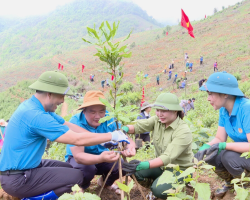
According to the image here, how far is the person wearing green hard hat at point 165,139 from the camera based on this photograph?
78.5 inches

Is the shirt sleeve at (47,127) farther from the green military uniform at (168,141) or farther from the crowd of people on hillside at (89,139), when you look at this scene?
the green military uniform at (168,141)

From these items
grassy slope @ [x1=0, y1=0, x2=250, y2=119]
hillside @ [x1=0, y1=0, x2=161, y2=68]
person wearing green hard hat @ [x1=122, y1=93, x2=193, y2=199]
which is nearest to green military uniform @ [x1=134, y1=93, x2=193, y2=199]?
person wearing green hard hat @ [x1=122, y1=93, x2=193, y2=199]

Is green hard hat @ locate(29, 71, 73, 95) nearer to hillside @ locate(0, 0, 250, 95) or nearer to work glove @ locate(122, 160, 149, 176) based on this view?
work glove @ locate(122, 160, 149, 176)

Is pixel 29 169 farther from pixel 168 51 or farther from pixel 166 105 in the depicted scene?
pixel 168 51

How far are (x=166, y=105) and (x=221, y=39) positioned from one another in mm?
31734

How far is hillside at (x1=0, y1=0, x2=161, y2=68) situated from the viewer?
250ft

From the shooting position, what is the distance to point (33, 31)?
103375 millimetres

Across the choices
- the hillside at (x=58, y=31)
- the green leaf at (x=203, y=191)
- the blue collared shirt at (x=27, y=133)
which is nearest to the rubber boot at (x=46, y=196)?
the blue collared shirt at (x=27, y=133)

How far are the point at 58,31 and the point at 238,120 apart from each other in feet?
371

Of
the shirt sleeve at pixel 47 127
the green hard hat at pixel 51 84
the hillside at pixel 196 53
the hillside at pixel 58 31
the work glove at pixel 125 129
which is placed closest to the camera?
the shirt sleeve at pixel 47 127

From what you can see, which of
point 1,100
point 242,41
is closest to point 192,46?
point 242,41

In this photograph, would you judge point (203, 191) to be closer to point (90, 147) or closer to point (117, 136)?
point (117, 136)

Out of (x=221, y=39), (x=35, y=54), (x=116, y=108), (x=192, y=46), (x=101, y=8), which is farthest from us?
(x=101, y=8)

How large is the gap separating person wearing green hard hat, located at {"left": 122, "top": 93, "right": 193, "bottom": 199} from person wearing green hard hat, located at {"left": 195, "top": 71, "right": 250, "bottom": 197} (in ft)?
0.74
